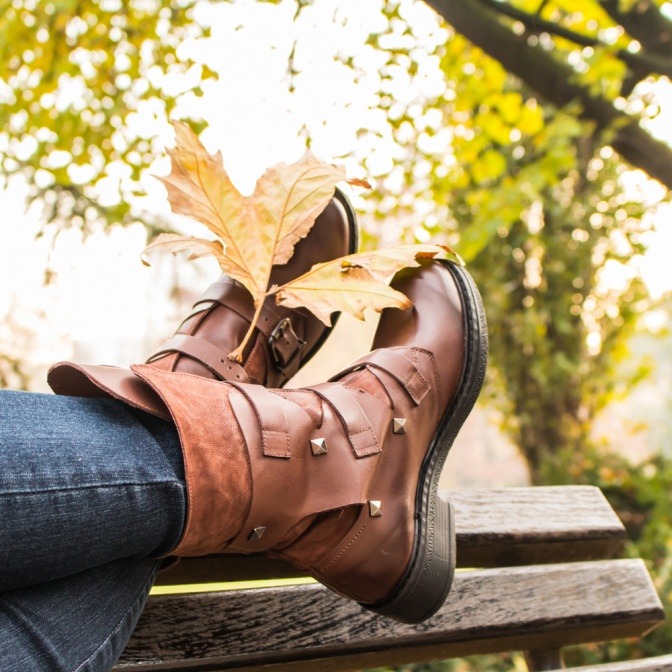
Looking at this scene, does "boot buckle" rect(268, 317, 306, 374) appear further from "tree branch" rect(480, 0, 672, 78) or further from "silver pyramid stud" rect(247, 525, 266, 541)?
"tree branch" rect(480, 0, 672, 78)

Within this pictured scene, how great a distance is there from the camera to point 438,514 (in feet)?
3.35

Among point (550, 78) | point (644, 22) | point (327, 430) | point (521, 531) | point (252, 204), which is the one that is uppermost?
point (644, 22)

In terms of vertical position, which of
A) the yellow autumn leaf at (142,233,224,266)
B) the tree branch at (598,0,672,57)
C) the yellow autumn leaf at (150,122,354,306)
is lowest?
the yellow autumn leaf at (142,233,224,266)

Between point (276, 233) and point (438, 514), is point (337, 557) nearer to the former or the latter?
point (438, 514)

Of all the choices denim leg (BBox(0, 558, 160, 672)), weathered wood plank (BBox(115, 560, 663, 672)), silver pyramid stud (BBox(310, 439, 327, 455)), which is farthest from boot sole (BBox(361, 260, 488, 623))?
denim leg (BBox(0, 558, 160, 672))

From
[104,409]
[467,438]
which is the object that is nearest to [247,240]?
[104,409]

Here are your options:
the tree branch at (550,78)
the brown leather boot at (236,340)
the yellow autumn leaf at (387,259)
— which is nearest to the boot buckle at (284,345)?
the brown leather boot at (236,340)

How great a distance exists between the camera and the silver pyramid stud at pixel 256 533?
0.83 m

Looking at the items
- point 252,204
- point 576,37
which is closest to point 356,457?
point 252,204

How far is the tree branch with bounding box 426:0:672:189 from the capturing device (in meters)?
3.11

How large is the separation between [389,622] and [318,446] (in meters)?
0.38

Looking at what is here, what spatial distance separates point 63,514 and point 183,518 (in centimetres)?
14

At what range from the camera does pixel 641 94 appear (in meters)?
3.53

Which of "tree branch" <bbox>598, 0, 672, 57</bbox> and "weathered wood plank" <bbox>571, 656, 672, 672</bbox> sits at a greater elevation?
"tree branch" <bbox>598, 0, 672, 57</bbox>
